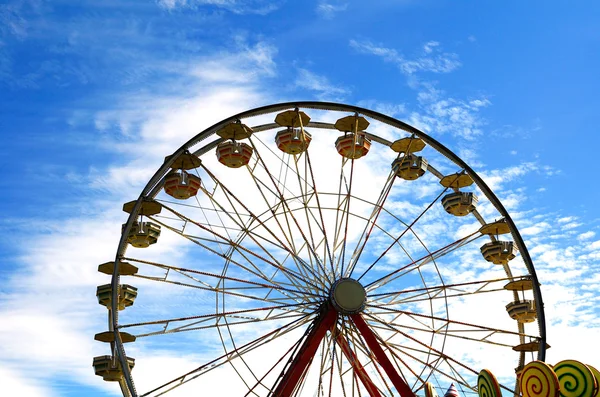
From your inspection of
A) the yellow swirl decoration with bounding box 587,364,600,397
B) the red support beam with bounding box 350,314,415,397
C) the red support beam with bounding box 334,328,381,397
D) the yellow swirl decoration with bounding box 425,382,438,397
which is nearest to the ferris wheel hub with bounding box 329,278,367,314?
the red support beam with bounding box 350,314,415,397

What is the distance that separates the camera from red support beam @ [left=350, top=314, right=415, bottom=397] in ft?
55.8

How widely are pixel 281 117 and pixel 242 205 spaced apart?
7.34ft

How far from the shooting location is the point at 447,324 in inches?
767

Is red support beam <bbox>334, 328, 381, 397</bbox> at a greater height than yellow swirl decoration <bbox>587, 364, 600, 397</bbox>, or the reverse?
red support beam <bbox>334, 328, 381, 397</bbox>

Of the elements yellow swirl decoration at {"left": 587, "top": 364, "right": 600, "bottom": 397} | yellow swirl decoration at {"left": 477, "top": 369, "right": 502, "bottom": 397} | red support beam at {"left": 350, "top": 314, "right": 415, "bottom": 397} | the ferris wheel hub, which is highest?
the ferris wheel hub

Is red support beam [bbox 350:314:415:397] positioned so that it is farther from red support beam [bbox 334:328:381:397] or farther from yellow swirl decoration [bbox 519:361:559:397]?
yellow swirl decoration [bbox 519:361:559:397]

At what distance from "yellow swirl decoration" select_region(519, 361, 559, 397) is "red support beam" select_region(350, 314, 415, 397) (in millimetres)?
4300

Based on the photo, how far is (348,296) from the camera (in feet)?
58.6

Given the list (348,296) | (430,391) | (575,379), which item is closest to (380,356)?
(348,296)

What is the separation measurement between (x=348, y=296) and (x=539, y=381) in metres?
5.85

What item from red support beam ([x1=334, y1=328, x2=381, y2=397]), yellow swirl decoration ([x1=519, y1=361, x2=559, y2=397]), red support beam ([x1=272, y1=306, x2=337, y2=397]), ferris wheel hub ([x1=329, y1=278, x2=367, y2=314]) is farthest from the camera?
ferris wheel hub ([x1=329, y1=278, x2=367, y2=314])

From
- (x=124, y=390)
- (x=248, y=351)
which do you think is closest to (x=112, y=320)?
(x=124, y=390)

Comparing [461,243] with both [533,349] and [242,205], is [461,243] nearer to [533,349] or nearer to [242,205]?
[533,349]

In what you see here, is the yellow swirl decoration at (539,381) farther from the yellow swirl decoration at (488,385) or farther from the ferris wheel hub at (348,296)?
the ferris wheel hub at (348,296)
